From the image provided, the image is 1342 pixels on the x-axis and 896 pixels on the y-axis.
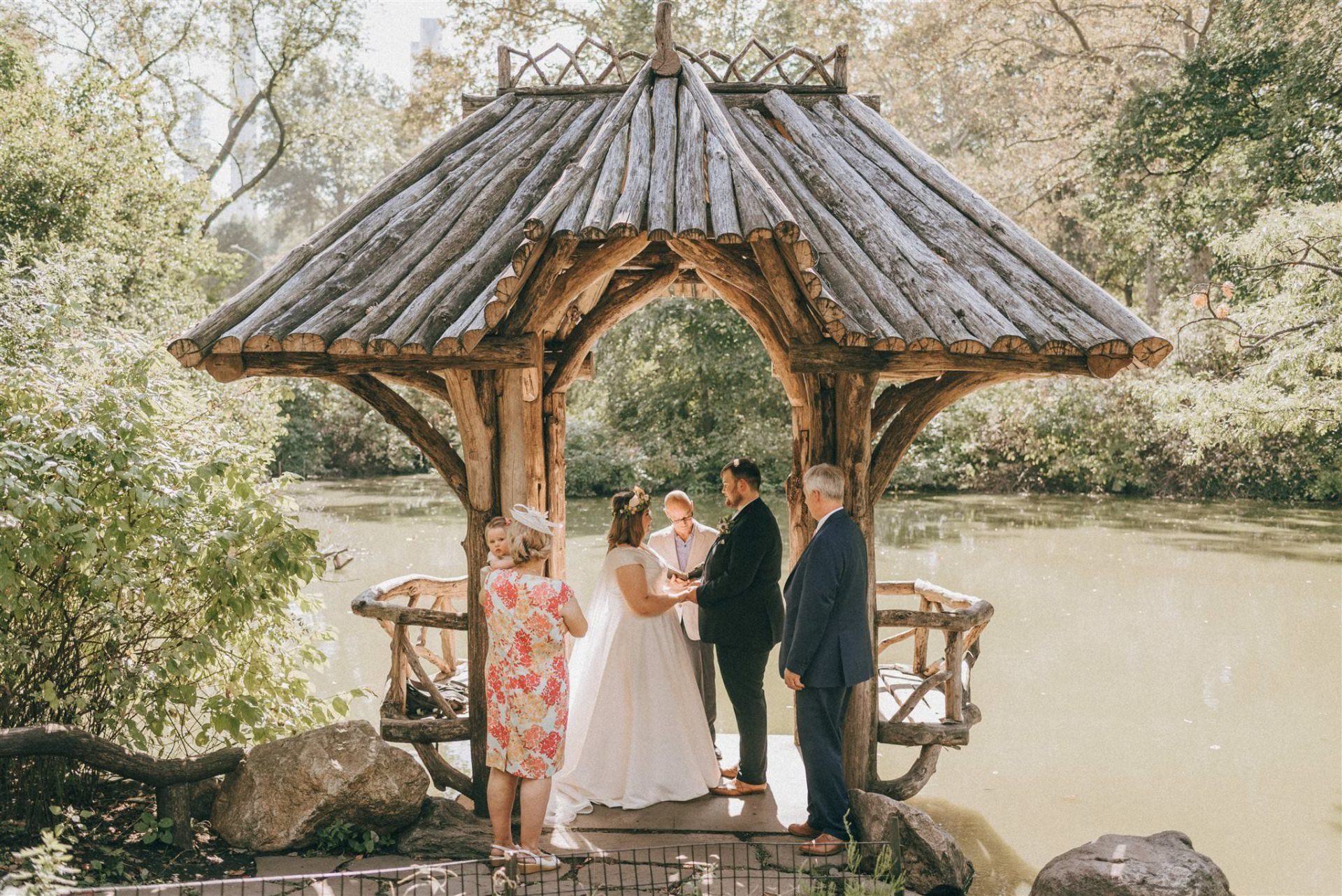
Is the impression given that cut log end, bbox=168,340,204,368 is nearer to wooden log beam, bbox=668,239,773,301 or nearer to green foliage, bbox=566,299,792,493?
wooden log beam, bbox=668,239,773,301

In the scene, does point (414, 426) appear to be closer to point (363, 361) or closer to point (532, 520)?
point (363, 361)

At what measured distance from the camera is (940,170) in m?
6.43

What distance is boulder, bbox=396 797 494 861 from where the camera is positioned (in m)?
4.96

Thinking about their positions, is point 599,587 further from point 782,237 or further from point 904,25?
point 904,25

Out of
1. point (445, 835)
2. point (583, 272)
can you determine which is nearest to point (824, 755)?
point (445, 835)

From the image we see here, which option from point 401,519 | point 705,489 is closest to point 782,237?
point 401,519

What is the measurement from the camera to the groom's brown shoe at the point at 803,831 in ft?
16.3

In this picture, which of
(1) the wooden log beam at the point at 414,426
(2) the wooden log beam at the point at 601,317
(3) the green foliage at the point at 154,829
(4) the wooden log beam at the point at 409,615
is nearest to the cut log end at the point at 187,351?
(1) the wooden log beam at the point at 414,426

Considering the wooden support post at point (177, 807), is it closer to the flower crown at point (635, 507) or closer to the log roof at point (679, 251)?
the log roof at point (679, 251)

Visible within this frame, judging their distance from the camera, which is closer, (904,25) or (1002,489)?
(1002,489)

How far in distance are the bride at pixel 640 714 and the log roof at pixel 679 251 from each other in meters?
1.26

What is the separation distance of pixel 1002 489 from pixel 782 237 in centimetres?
1939

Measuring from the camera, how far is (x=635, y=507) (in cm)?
531

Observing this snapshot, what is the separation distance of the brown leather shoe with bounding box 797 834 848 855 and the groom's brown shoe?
103mm
